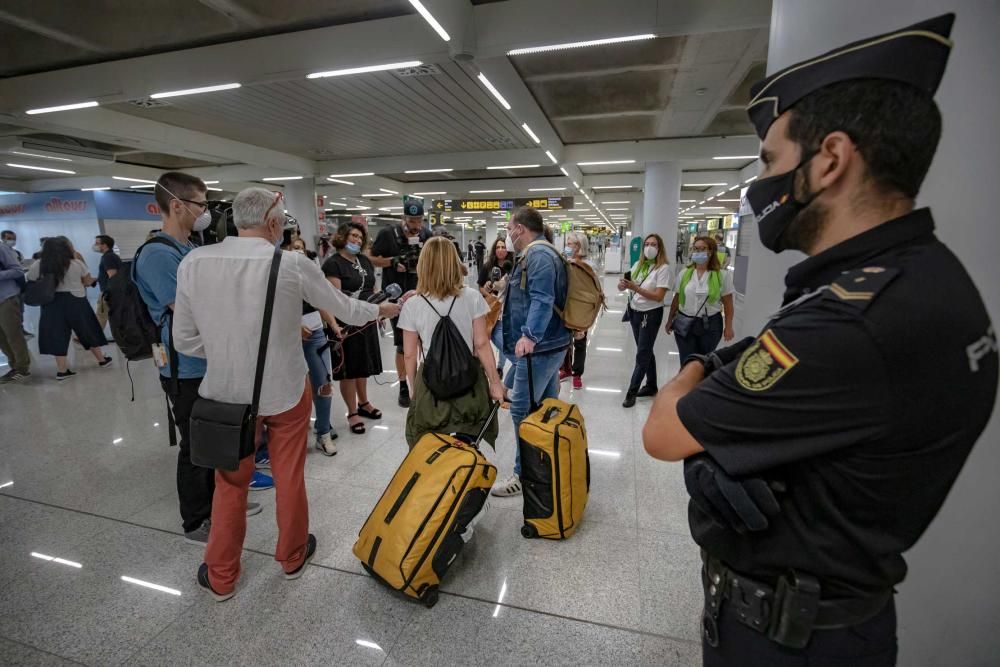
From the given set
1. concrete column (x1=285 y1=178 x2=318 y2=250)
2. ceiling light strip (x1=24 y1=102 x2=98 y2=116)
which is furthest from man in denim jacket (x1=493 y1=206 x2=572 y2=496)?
→ concrete column (x1=285 y1=178 x2=318 y2=250)

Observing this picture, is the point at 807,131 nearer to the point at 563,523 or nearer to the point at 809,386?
the point at 809,386

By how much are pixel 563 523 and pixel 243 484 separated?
159cm

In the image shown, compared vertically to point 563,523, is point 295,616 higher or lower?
lower

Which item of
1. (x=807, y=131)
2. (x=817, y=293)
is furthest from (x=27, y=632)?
(x=807, y=131)

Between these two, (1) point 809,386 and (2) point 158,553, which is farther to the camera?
(2) point 158,553

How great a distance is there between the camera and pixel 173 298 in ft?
7.22

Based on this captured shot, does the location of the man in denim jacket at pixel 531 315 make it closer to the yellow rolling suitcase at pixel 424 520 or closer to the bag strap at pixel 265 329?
the yellow rolling suitcase at pixel 424 520

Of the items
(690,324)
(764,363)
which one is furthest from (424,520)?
(690,324)

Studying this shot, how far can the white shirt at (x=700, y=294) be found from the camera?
12.5 feet

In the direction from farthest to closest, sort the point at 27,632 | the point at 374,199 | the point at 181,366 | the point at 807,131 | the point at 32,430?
the point at 374,199 → the point at 32,430 → the point at 181,366 → the point at 27,632 → the point at 807,131

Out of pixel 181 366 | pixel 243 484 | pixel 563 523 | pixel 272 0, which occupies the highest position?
pixel 272 0

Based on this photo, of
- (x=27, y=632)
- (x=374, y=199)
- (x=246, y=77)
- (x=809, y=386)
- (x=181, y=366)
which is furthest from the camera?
(x=374, y=199)

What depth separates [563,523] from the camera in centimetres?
236

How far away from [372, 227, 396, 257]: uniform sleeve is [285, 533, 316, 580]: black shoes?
288 cm
